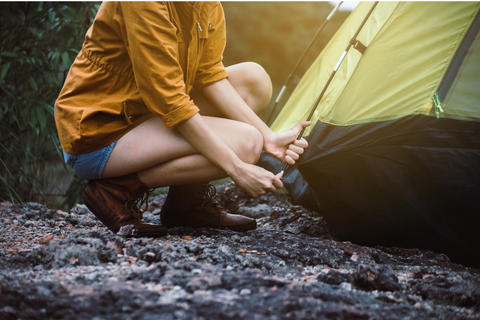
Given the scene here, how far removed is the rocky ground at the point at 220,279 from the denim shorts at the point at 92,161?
0.69 feet

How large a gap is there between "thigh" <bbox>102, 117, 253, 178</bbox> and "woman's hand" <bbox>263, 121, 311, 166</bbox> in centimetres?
21

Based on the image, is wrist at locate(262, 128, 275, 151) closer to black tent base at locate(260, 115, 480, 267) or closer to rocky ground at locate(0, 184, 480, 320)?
black tent base at locate(260, 115, 480, 267)

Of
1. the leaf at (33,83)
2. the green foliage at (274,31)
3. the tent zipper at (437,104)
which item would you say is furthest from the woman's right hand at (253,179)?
the green foliage at (274,31)

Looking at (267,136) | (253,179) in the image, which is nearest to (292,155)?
(267,136)

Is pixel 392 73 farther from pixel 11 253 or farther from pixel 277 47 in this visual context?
pixel 277 47

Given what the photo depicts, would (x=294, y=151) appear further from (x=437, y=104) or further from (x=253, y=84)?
(x=437, y=104)

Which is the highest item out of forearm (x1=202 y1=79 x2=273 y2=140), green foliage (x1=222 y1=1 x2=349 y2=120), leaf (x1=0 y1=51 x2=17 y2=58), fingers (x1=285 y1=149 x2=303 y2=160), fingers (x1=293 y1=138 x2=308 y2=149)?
green foliage (x1=222 y1=1 x2=349 y2=120)

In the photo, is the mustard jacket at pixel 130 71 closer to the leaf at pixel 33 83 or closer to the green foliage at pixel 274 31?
the leaf at pixel 33 83

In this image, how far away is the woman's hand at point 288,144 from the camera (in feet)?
4.22

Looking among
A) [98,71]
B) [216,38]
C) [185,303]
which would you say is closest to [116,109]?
[98,71]

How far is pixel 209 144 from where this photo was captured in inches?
42.3

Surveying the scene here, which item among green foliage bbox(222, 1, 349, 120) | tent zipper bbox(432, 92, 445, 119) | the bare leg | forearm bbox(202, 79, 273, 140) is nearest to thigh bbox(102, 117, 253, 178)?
the bare leg

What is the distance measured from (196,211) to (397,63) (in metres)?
0.97

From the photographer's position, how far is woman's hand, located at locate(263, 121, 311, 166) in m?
1.29
